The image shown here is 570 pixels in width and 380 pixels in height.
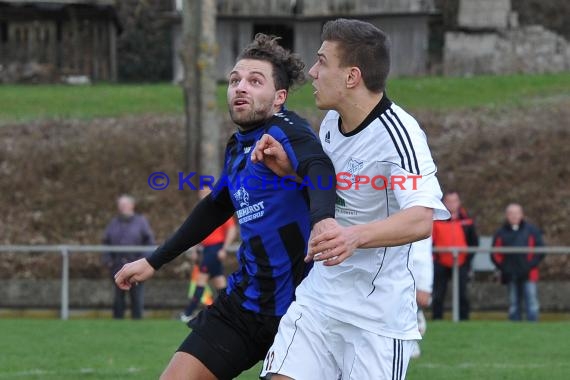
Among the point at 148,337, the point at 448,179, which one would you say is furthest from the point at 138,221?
the point at 448,179

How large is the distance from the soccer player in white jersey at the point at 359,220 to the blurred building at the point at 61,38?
119ft

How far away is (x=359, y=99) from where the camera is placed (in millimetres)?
4852

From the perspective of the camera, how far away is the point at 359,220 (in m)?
4.89

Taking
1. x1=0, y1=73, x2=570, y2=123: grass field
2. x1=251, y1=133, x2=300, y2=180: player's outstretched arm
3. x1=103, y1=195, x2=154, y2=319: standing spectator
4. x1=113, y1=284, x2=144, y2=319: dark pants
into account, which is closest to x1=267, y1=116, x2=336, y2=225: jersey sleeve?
x1=251, y1=133, x2=300, y2=180: player's outstretched arm

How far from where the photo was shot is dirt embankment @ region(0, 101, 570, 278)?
70.3 ft

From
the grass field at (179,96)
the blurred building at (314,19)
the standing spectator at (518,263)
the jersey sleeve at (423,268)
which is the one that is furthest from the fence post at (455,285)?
the blurred building at (314,19)

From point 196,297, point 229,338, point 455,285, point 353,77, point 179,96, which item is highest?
point 353,77

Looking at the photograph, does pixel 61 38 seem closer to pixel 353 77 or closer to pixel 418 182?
pixel 353 77

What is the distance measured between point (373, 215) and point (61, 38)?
126 feet

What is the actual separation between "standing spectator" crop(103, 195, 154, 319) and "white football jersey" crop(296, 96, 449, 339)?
11725mm

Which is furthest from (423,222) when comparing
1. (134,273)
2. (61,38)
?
(61,38)

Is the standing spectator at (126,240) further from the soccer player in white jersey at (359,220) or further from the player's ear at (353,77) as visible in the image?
the player's ear at (353,77)

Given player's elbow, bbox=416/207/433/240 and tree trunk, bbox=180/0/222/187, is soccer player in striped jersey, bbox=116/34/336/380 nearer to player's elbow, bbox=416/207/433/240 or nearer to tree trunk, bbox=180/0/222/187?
player's elbow, bbox=416/207/433/240

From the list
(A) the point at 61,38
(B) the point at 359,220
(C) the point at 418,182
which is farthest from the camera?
(A) the point at 61,38
